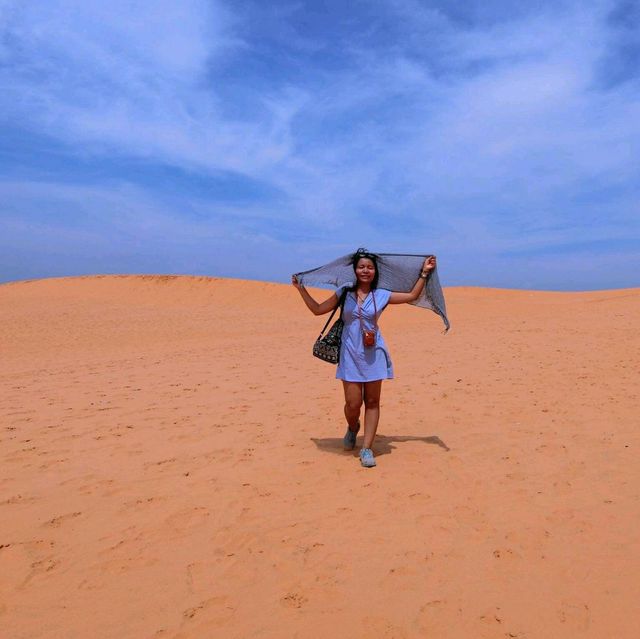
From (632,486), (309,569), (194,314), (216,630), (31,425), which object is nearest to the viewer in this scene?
(216,630)

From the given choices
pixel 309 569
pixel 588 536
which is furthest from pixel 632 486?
pixel 309 569

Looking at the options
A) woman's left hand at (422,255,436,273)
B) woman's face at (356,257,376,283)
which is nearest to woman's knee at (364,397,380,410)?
woman's face at (356,257,376,283)

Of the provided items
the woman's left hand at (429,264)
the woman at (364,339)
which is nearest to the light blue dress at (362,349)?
the woman at (364,339)

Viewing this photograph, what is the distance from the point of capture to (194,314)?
25.0 m

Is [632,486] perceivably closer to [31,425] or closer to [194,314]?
[31,425]

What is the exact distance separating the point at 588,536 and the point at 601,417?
3203mm

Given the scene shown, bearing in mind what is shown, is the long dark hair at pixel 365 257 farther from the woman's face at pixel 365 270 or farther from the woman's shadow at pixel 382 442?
the woman's shadow at pixel 382 442

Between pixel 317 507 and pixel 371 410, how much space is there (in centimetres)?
126

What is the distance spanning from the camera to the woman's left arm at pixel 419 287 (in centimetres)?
487

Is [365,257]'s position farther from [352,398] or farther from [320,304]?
[352,398]

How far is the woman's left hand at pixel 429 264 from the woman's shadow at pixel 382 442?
1.74 metres

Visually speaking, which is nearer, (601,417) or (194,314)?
(601,417)

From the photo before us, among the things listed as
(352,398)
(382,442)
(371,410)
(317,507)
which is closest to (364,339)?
(352,398)

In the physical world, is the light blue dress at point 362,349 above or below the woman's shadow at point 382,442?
above
